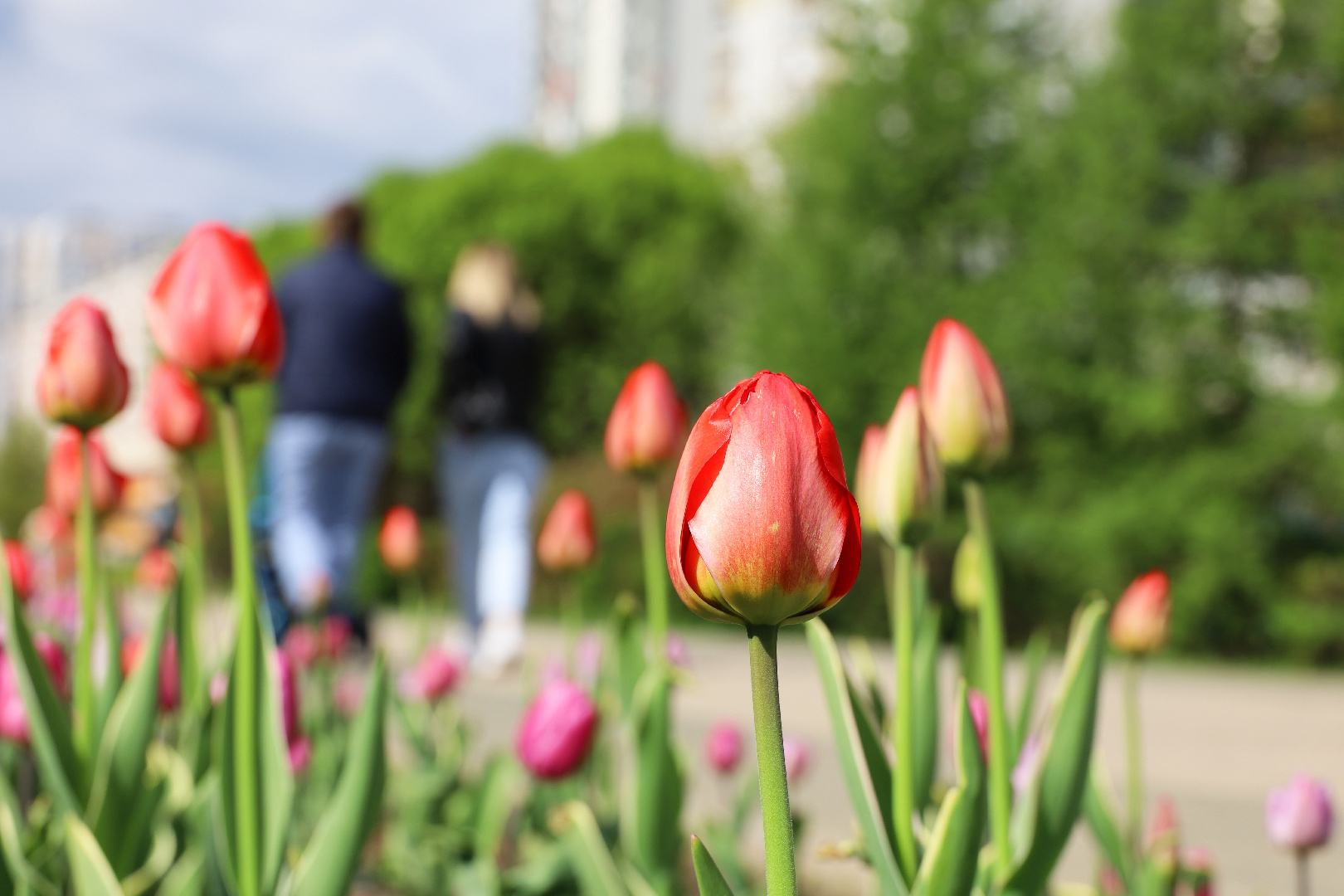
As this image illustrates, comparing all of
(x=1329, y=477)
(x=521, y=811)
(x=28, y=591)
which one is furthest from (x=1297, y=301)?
(x=28, y=591)

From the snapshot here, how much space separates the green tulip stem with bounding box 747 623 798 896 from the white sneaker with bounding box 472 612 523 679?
4.68 m

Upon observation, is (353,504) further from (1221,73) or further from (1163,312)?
(1221,73)

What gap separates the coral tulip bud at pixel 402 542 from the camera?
276cm

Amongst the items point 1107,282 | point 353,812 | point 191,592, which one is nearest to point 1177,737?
point 191,592

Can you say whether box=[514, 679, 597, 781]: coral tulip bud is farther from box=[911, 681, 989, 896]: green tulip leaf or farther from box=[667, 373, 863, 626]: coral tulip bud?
box=[667, 373, 863, 626]: coral tulip bud

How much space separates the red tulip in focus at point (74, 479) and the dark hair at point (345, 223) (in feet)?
9.72

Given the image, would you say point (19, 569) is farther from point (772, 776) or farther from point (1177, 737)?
point (1177, 737)

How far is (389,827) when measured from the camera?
2.59 meters

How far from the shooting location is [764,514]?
0.74 metres

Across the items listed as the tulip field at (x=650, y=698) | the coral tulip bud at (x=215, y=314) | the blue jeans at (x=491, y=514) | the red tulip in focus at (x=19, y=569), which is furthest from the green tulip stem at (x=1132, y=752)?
the blue jeans at (x=491, y=514)

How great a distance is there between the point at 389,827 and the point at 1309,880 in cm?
215

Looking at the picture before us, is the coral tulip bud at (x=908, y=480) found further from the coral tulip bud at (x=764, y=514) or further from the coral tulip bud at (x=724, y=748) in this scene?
the coral tulip bud at (x=724, y=748)

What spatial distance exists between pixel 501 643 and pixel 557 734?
357 centimetres

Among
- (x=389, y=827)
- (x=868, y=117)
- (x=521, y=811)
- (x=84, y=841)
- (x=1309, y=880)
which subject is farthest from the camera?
(x=868, y=117)
